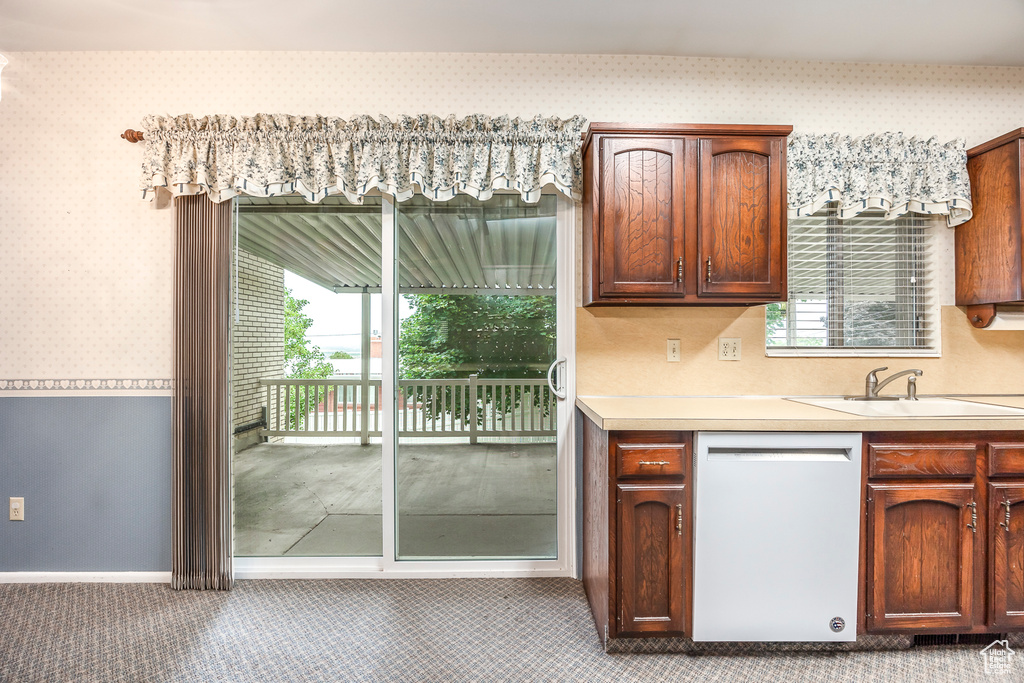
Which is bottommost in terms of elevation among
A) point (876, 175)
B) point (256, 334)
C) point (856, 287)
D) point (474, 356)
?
point (474, 356)

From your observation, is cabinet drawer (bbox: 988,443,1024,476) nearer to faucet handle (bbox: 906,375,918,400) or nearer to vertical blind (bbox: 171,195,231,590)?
faucet handle (bbox: 906,375,918,400)

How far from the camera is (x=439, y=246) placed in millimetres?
2410

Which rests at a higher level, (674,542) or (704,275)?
(704,275)

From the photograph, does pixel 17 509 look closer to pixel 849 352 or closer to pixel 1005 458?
pixel 849 352

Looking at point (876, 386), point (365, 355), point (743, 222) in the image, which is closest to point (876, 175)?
point (743, 222)

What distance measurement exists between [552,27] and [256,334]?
80.9 inches

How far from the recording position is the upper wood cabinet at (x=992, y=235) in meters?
2.08

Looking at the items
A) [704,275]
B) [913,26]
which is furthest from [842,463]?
[913,26]

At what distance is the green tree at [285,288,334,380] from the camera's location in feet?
7.99

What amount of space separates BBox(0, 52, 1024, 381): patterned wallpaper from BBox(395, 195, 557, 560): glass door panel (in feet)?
1.92

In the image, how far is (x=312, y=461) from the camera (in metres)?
2.58

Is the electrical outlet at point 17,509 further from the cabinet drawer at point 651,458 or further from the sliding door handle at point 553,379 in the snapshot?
the cabinet drawer at point 651,458

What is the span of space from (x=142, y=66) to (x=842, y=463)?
3.57 m

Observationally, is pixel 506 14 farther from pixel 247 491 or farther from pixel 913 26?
pixel 247 491
